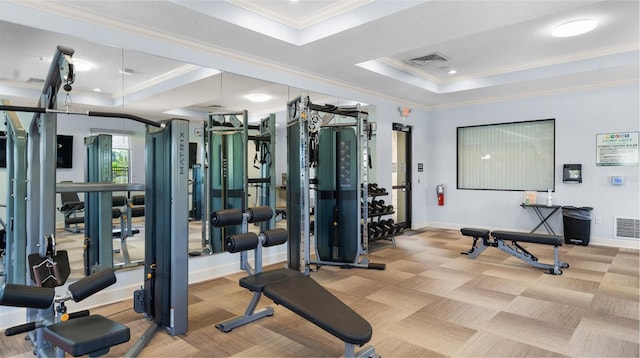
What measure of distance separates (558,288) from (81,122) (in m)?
4.70

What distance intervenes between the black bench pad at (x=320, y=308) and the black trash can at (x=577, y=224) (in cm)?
498

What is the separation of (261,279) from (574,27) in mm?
4042

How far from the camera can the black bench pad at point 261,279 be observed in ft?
8.70

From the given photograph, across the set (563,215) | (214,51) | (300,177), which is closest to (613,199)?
(563,215)

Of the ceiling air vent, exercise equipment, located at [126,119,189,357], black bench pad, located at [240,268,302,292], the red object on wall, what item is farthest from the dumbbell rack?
exercise equipment, located at [126,119,189,357]

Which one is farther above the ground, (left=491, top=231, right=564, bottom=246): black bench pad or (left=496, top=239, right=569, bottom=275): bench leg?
(left=491, top=231, right=564, bottom=246): black bench pad

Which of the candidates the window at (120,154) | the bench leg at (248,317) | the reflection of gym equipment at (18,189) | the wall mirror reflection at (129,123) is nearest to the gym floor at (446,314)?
the bench leg at (248,317)

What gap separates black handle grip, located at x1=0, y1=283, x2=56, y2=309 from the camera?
1612 mm

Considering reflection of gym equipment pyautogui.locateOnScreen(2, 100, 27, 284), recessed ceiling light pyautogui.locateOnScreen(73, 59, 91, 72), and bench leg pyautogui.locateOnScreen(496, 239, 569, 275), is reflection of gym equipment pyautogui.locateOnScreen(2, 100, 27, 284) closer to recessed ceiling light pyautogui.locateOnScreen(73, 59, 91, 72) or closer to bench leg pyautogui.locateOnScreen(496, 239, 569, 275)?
recessed ceiling light pyautogui.locateOnScreen(73, 59, 91, 72)

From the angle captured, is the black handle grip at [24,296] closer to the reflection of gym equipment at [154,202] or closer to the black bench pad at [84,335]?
the black bench pad at [84,335]

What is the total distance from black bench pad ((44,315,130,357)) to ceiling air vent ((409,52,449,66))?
15.1 ft

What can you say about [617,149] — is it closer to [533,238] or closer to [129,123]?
[533,238]

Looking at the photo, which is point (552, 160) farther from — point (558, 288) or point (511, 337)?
point (511, 337)

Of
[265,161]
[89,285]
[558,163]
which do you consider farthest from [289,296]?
[558,163]
